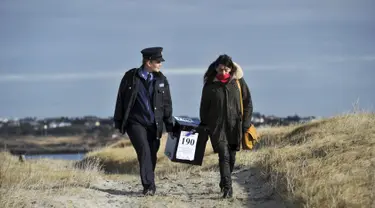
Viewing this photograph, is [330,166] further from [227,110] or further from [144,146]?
[144,146]

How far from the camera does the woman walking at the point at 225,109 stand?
1152cm

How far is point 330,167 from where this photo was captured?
11555mm

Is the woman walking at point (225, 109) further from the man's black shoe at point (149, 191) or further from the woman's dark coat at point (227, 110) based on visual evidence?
the man's black shoe at point (149, 191)

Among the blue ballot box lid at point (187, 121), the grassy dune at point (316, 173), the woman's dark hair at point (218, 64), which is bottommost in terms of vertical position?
the grassy dune at point (316, 173)

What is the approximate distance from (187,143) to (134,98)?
1287 millimetres

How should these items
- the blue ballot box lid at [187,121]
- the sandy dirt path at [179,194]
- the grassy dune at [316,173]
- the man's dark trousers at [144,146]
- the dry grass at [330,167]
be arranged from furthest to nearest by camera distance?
the blue ballot box lid at [187,121], the man's dark trousers at [144,146], the sandy dirt path at [179,194], the grassy dune at [316,173], the dry grass at [330,167]

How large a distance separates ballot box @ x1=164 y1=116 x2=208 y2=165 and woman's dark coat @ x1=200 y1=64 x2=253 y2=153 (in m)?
1.00

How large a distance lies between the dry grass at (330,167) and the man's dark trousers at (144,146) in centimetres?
201

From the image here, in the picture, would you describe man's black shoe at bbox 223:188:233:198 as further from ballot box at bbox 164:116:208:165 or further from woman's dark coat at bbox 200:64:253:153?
ballot box at bbox 164:116:208:165

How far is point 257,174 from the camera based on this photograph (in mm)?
13898

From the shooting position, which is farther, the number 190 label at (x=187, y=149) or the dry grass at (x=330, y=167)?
the number 190 label at (x=187, y=149)

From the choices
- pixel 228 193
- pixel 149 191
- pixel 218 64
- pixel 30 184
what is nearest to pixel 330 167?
pixel 228 193

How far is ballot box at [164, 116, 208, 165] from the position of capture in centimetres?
1265

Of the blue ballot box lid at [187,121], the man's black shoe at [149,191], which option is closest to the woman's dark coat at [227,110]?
the blue ballot box lid at [187,121]
